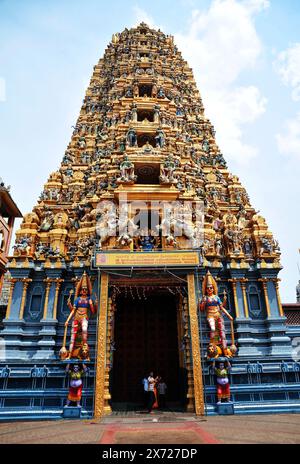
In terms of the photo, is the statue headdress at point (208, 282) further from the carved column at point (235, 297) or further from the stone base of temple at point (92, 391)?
the stone base of temple at point (92, 391)

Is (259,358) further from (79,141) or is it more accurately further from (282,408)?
(79,141)

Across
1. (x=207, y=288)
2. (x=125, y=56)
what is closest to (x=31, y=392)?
(x=207, y=288)

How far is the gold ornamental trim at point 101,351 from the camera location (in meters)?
10.7

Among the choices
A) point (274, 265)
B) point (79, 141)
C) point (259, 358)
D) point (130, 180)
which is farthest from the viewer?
point (79, 141)

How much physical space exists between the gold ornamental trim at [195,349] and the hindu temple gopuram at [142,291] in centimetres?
4

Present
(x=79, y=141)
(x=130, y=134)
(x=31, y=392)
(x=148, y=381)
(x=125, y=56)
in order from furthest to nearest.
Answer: (x=125, y=56) → (x=79, y=141) → (x=130, y=134) → (x=148, y=381) → (x=31, y=392)

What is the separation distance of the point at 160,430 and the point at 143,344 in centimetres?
717

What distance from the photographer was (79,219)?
53.6ft

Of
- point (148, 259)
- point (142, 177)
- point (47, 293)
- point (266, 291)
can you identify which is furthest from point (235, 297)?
point (142, 177)

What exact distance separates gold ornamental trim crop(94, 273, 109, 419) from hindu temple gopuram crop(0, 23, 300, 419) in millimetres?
41

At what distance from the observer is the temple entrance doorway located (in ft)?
47.1

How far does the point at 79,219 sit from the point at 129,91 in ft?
37.5

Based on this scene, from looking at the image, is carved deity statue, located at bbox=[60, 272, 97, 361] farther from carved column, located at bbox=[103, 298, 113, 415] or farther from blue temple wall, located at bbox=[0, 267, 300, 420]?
carved column, located at bbox=[103, 298, 113, 415]

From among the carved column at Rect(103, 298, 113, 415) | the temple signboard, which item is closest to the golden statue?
the temple signboard
